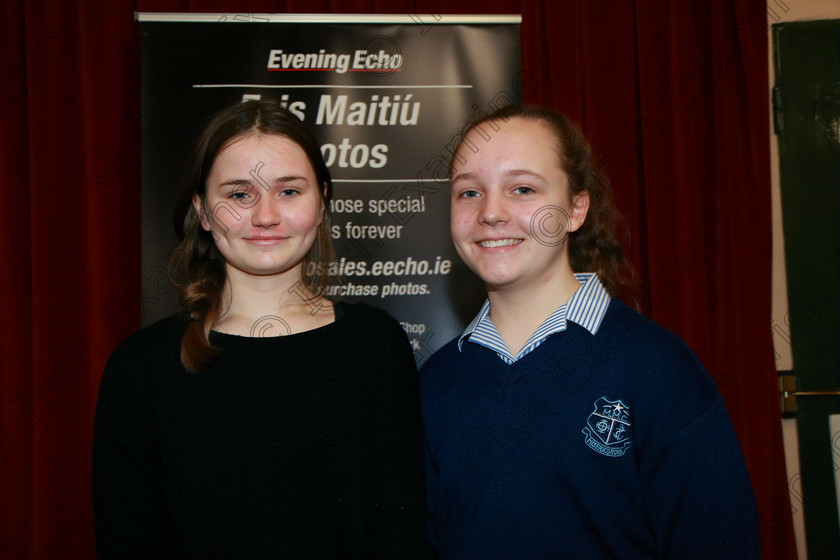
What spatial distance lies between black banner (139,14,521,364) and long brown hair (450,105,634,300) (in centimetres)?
75

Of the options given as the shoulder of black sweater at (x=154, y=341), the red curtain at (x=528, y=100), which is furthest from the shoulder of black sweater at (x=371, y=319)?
the red curtain at (x=528, y=100)

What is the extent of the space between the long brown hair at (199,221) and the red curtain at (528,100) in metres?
1.30

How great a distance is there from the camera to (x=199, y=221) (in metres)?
1.50

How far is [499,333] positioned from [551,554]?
0.48 metres

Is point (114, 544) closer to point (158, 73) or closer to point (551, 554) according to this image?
point (551, 554)

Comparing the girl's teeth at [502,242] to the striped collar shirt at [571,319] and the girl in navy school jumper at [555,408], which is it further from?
the striped collar shirt at [571,319]

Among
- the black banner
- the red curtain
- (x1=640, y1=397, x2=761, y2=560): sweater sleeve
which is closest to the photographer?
(x1=640, y1=397, x2=761, y2=560): sweater sleeve

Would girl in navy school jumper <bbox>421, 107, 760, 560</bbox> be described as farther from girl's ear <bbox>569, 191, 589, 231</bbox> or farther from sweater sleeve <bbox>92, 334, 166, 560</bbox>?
sweater sleeve <bbox>92, 334, 166, 560</bbox>

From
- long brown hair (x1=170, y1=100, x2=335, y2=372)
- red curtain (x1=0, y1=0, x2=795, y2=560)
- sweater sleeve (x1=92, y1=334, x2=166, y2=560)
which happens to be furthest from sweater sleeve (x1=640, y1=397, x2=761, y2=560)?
red curtain (x1=0, y1=0, x2=795, y2=560)

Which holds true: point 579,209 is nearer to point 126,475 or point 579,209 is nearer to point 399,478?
point 399,478

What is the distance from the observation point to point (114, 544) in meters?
1.23

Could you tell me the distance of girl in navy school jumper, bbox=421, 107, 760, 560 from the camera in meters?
1.21

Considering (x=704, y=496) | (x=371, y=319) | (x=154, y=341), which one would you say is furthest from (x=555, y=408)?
(x=154, y=341)

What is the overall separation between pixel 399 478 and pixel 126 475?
1.81ft
